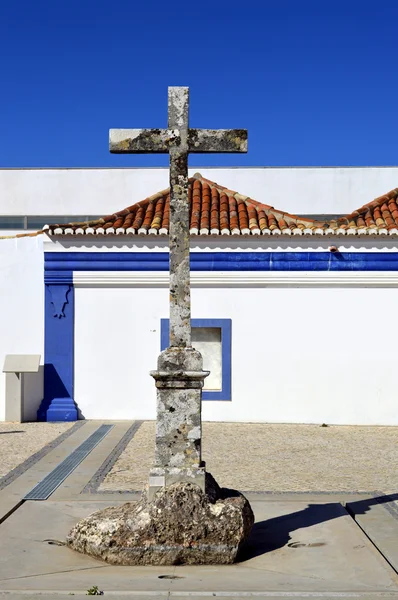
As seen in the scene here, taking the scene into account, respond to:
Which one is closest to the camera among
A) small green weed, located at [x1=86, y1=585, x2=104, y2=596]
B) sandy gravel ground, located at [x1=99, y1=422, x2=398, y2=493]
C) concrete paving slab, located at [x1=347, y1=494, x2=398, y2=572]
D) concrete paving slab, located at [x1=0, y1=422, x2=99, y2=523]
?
small green weed, located at [x1=86, y1=585, x2=104, y2=596]

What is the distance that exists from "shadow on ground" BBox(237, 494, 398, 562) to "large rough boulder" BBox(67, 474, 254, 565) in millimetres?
201

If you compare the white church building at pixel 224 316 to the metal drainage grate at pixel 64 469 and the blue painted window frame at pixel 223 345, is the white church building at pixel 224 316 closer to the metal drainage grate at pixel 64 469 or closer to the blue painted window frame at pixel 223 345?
the blue painted window frame at pixel 223 345

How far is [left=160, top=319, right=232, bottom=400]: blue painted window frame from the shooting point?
11602mm

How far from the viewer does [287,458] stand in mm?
8508

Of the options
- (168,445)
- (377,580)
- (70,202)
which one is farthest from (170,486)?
(70,202)

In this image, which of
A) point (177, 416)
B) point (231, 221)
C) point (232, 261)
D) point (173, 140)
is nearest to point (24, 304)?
point (232, 261)

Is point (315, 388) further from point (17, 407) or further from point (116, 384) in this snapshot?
point (17, 407)

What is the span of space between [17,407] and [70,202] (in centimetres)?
843

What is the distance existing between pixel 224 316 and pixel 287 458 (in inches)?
142

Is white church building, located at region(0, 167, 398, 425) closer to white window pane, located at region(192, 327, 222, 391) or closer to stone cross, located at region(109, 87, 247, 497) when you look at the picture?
white window pane, located at region(192, 327, 222, 391)

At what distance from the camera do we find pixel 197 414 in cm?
516

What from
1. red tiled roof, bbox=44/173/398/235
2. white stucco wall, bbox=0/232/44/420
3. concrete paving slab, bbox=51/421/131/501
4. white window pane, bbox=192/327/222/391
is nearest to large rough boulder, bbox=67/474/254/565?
concrete paving slab, bbox=51/421/131/501

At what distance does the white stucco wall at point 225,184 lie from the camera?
733 inches

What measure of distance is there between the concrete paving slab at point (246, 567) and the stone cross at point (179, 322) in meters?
0.66
